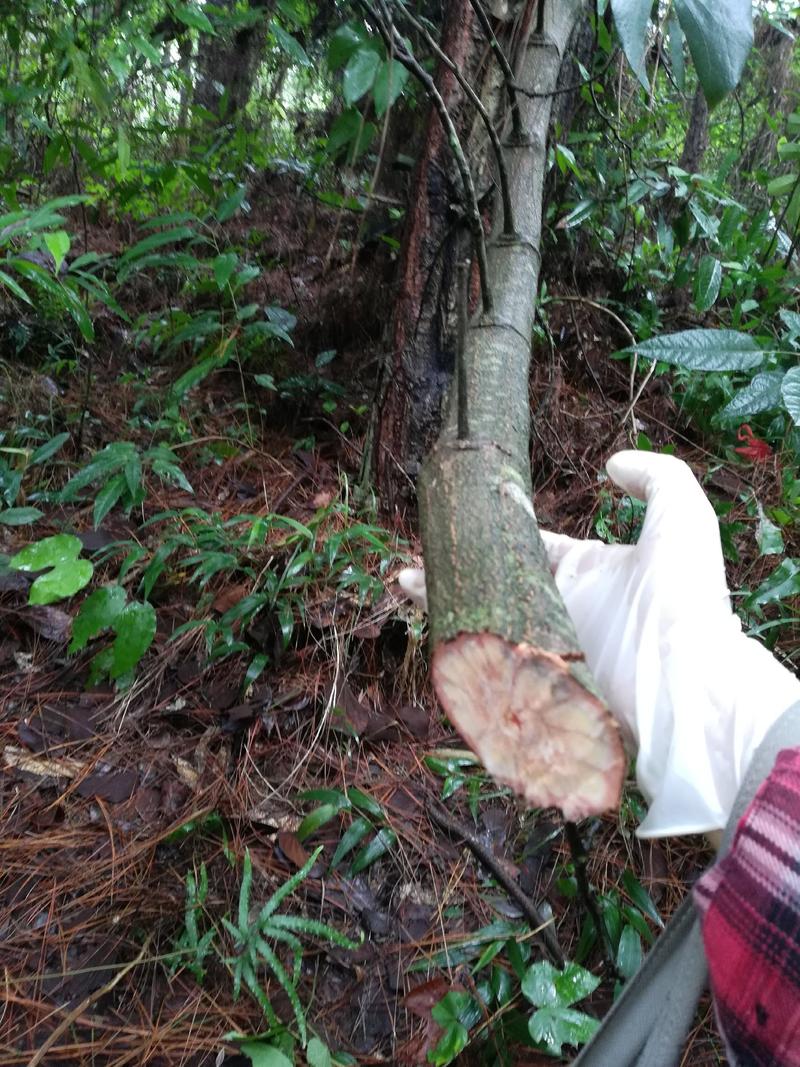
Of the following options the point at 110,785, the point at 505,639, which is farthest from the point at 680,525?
the point at 110,785

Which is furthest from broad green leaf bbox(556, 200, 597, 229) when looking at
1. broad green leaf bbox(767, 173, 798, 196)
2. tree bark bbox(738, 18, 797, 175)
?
tree bark bbox(738, 18, 797, 175)

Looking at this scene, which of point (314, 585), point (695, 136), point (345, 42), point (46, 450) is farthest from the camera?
point (695, 136)

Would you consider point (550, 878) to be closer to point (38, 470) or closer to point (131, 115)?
point (38, 470)

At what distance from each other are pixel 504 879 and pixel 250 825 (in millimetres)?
552

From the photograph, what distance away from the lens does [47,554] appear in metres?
1.70

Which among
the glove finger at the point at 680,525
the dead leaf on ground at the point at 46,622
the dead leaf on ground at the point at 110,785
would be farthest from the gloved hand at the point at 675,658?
the dead leaf on ground at the point at 46,622

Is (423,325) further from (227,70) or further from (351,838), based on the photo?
(227,70)

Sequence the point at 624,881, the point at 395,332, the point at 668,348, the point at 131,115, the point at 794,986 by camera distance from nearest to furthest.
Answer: the point at 794,986, the point at 624,881, the point at 668,348, the point at 395,332, the point at 131,115

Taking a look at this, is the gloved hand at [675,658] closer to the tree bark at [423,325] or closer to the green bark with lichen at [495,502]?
the green bark with lichen at [495,502]

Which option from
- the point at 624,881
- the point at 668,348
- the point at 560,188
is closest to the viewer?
the point at 624,881

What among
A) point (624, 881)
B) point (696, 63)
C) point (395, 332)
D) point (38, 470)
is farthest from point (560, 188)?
point (624, 881)

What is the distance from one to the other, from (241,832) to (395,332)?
1.50 metres

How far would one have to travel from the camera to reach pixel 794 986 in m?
0.66

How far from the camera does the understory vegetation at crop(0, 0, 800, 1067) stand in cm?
127
